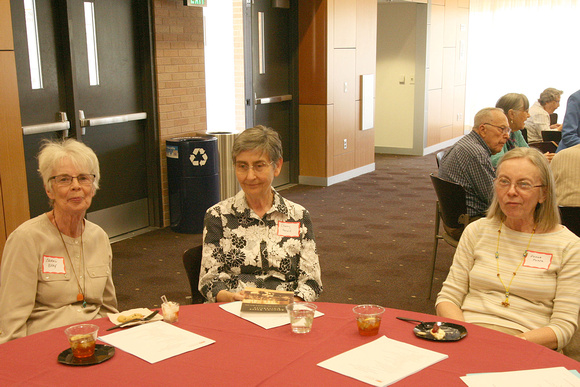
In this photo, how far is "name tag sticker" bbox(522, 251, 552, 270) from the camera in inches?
92.3

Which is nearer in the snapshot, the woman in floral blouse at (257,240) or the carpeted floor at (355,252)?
the woman in floral blouse at (257,240)

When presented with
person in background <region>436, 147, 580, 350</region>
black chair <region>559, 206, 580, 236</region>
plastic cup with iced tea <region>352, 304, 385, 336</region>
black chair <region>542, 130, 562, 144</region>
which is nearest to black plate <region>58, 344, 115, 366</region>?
plastic cup with iced tea <region>352, 304, 385, 336</region>

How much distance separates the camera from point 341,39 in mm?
8781

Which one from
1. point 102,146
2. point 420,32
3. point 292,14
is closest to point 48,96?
point 102,146

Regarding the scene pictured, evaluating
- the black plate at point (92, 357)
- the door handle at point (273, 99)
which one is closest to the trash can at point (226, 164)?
the door handle at point (273, 99)

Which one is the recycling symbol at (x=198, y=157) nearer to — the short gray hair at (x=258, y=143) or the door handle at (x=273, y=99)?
the door handle at (x=273, y=99)

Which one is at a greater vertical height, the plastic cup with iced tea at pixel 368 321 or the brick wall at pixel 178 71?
the brick wall at pixel 178 71

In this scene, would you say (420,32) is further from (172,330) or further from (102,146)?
(172,330)

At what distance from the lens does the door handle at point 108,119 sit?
18.2 ft

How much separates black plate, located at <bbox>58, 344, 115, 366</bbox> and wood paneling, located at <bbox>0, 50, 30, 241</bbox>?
2876 mm

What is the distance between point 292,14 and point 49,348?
288 inches

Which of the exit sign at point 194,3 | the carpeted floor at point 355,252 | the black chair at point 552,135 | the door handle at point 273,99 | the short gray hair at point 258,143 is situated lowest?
the carpeted floor at point 355,252

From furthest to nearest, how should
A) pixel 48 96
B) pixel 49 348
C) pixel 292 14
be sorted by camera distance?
pixel 292 14, pixel 48 96, pixel 49 348

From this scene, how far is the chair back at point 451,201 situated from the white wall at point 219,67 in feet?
12.5
